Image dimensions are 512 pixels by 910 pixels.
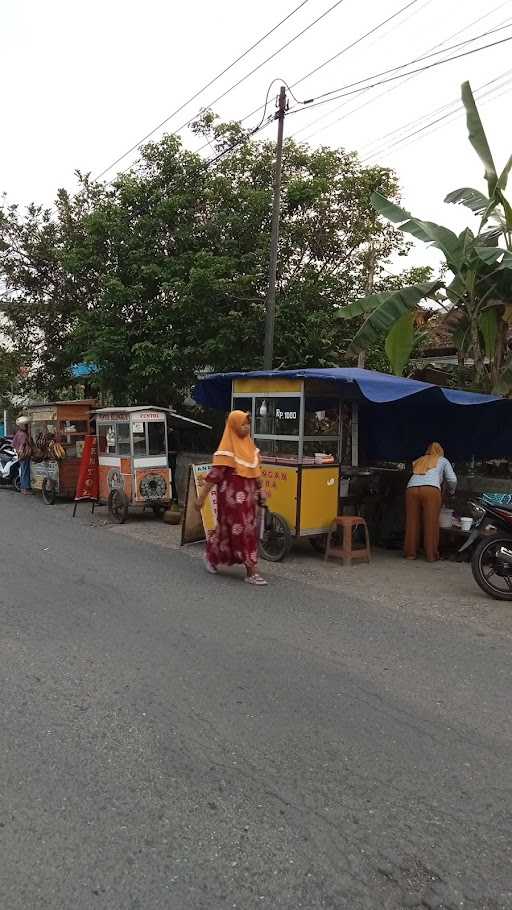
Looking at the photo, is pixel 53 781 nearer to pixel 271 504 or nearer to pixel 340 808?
pixel 340 808

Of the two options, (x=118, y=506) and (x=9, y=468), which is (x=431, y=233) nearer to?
(x=118, y=506)

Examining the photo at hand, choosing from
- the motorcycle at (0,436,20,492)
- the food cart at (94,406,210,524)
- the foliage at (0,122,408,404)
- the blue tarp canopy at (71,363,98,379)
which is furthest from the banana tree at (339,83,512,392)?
the motorcycle at (0,436,20,492)

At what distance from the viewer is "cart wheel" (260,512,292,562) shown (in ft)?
28.6

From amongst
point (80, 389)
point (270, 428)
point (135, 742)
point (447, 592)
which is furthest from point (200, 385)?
point (80, 389)

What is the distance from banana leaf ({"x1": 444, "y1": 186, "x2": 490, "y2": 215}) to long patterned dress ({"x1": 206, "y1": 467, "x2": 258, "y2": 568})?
5.44 meters

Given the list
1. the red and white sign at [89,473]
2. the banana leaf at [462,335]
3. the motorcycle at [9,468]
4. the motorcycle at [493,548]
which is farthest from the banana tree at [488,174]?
the motorcycle at [9,468]

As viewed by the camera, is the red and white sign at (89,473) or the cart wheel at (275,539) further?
the red and white sign at (89,473)

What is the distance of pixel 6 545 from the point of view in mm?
9422

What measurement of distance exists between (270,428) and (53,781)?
6438 millimetres

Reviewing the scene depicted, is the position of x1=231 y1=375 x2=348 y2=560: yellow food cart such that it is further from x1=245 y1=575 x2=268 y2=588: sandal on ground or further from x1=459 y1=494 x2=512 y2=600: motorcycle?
x1=459 y1=494 x2=512 y2=600: motorcycle

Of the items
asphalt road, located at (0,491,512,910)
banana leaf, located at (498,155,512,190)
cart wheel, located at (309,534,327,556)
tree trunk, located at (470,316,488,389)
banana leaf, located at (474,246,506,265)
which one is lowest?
asphalt road, located at (0,491,512,910)

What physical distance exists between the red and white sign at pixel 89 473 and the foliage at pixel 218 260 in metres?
1.77

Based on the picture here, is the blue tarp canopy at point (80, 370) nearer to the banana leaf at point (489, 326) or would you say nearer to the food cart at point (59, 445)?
the food cart at point (59, 445)

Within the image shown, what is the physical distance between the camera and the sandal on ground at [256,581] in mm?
7422
